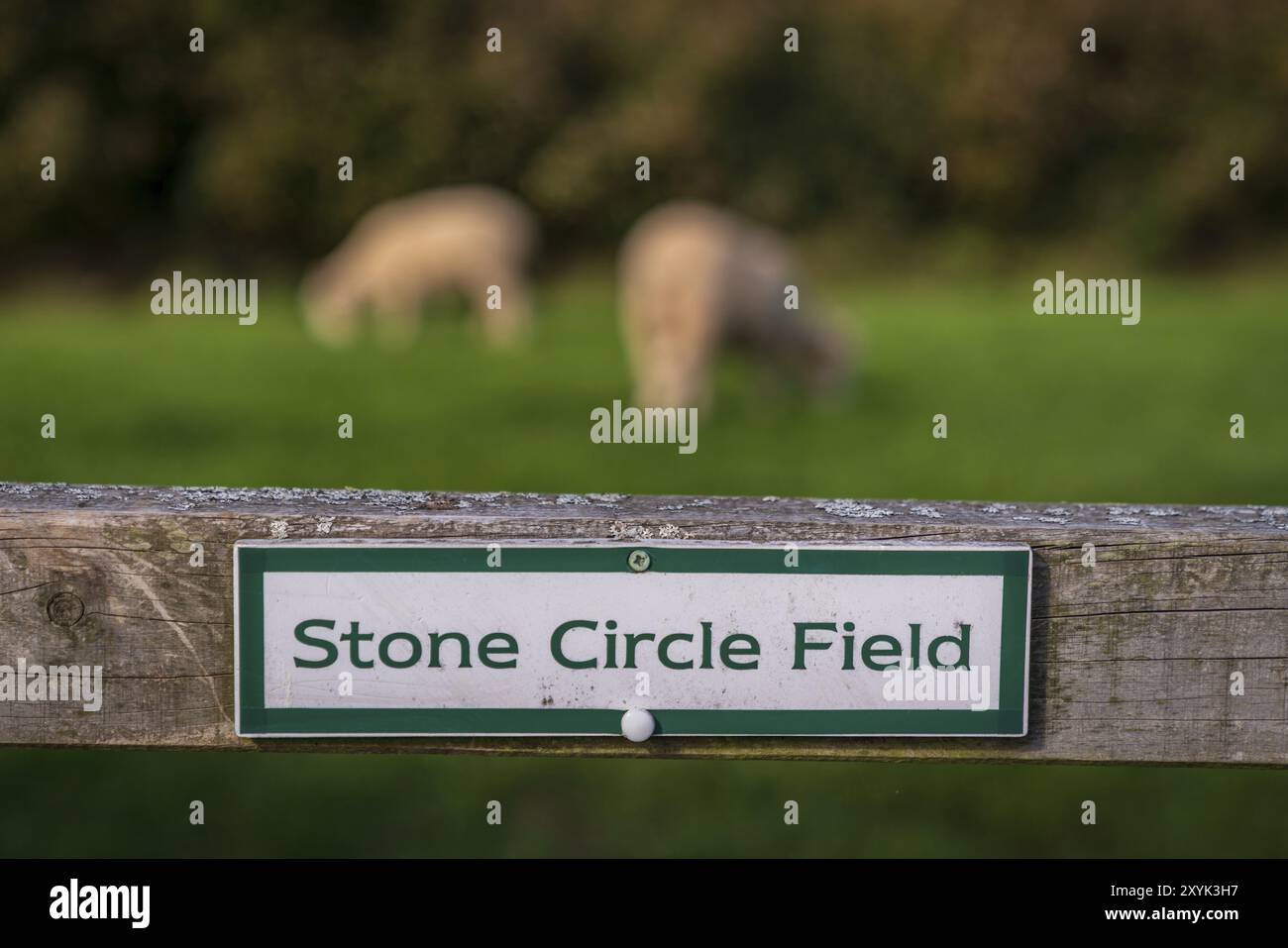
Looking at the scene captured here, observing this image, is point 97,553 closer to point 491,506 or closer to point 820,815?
point 491,506

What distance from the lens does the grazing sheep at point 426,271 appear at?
41.2 ft

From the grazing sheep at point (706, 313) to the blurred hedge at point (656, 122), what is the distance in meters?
6.60

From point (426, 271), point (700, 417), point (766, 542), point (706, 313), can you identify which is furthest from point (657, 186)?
point (766, 542)

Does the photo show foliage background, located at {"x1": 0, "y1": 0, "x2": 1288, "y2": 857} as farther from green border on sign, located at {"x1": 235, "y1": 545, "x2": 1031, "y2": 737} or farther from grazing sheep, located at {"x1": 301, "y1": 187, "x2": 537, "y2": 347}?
green border on sign, located at {"x1": 235, "y1": 545, "x2": 1031, "y2": 737}

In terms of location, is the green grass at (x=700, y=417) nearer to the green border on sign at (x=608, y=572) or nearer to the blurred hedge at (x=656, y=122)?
the blurred hedge at (x=656, y=122)

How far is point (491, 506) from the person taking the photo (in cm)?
131

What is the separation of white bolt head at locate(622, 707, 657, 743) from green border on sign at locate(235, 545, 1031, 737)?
0.01 metres

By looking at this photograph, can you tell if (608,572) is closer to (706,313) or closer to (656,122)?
(706,313)

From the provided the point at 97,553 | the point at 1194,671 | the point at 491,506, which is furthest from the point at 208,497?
the point at 1194,671

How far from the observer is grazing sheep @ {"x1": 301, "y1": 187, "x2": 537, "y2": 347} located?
1256 cm

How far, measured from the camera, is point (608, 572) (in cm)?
124

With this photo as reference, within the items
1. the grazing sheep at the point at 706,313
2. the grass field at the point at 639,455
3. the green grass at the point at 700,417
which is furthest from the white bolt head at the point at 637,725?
the grazing sheep at the point at 706,313

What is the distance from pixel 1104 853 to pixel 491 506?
2314 mm

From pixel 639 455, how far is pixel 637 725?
596 centimetres
